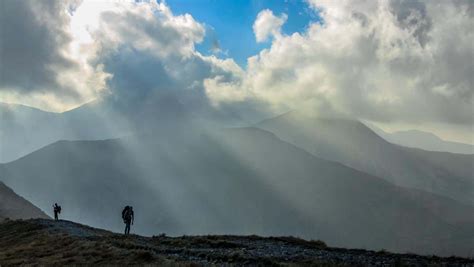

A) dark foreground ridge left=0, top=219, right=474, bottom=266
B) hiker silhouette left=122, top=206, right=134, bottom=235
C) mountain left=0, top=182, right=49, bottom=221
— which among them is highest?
mountain left=0, top=182, right=49, bottom=221

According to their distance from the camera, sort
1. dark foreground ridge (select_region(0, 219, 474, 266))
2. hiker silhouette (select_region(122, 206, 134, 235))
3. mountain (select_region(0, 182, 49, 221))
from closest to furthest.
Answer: dark foreground ridge (select_region(0, 219, 474, 266)) < hiker silhouette (select_region(122, 206, 134, 235)) < mountain (select_region(0, 182, 49, 221))

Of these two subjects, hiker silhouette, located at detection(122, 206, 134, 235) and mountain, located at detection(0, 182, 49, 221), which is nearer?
hiker silhouette, located at detection(122, 206, 134, 235)

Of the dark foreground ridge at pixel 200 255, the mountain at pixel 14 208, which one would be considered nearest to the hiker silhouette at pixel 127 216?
the dark foreground ridge at pixel 200 255

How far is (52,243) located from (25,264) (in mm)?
8088

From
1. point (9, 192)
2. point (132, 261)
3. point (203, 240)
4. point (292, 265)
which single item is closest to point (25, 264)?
point (132, 261)

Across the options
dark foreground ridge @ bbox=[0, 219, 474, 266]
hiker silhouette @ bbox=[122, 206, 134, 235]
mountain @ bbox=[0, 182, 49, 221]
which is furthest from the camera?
mountain @ bbox=[0, 182, 49, 221]

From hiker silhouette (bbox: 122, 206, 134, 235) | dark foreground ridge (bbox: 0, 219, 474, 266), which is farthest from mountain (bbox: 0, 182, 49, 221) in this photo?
dark foreground ridge (bbox: 0, 219, 474, 266)

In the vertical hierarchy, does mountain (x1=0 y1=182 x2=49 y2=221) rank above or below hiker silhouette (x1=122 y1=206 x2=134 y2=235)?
above

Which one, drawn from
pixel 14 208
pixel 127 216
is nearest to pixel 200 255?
pixel 127 216

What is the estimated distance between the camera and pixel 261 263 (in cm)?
2131

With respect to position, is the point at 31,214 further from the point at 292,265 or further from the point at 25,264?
the point at 292,265

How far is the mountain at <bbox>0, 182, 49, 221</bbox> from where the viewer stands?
145000mm

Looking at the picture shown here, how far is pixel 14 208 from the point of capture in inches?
6358

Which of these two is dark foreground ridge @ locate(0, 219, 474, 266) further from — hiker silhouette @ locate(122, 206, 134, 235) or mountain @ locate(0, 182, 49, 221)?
mountain @ locate(0, 182, 49, 221)
